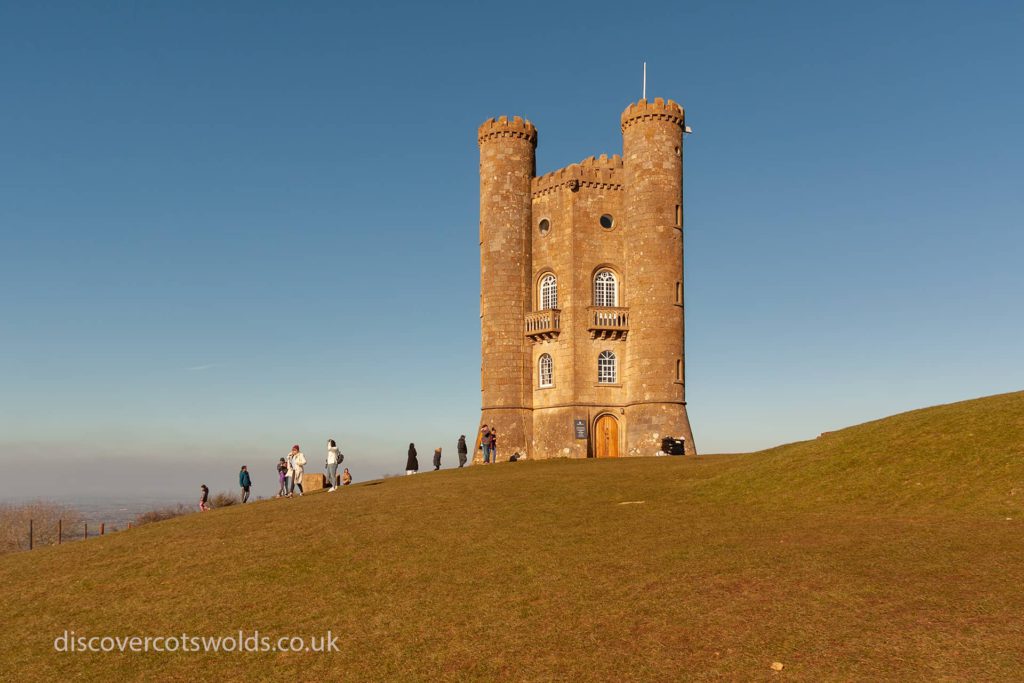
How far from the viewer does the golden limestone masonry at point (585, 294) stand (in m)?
50.0

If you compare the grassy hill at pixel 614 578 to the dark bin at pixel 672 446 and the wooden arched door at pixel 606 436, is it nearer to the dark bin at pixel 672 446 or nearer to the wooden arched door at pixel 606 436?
the dark bin at pixel 672 446

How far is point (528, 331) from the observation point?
53281mm

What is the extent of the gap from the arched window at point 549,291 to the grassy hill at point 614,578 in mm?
24874

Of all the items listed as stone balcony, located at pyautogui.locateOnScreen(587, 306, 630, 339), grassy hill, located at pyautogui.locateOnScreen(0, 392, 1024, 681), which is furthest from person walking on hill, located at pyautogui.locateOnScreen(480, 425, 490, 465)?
grassy hill, located at pyautogui.locateOnScreen(0, 392, 1024, 681)

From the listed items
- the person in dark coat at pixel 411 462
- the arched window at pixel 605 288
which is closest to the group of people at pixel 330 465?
the person in dark coat at pixel 411 462

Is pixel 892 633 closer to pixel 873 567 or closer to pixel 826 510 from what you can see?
pixel 873 567

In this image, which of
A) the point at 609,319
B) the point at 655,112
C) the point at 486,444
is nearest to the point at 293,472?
the point at 486,444

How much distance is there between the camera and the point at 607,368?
51.8 meters

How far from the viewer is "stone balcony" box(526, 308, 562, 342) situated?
171 feet

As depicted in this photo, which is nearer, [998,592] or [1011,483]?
[998,592]

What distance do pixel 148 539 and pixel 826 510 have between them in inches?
779

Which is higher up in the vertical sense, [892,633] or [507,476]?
[507,476]

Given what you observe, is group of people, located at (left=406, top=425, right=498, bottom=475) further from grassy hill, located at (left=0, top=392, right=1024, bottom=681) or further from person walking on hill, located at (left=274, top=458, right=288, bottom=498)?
grassy hill, located at (left=0, top=392, right=1024, bottom=681)

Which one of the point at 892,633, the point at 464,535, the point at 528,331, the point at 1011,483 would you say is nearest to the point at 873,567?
the point at 892,633
